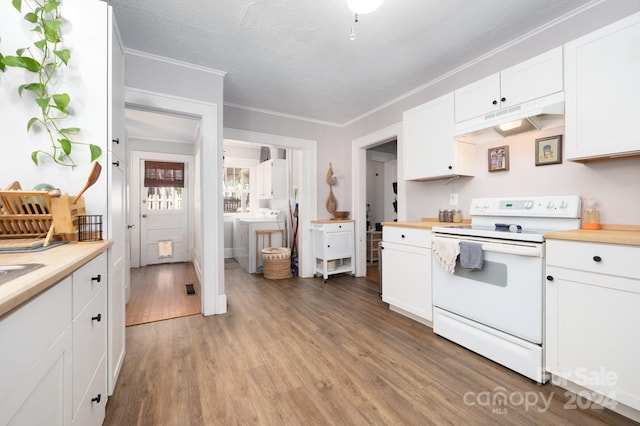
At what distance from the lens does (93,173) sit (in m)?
1.22

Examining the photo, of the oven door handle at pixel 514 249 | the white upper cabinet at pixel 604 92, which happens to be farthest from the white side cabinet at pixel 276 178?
the white upper cabinet at pixel 604 92

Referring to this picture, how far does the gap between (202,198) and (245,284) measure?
5.19ft

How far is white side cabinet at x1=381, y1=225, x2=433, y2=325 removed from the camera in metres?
2.41

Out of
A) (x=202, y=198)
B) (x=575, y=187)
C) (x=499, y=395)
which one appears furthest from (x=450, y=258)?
(x=202, y=198)

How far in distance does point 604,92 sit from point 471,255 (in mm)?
1248

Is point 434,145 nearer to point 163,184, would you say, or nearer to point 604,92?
point 604,92

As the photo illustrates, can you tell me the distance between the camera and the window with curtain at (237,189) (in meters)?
6.00

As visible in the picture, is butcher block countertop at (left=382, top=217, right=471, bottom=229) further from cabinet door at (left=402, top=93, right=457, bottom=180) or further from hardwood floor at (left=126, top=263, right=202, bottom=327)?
hardwood floor at (left=126, top=263, right=202, bottom=327)

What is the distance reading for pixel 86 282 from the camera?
1023 millimetres

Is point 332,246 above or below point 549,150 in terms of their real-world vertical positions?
below

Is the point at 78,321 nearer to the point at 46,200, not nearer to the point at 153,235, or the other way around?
the point at 46,200

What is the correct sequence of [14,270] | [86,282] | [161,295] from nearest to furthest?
[14,270] < [86,282] < [161,295]

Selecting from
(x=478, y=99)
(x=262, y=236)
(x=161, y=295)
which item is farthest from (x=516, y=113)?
(x=161, y=295)

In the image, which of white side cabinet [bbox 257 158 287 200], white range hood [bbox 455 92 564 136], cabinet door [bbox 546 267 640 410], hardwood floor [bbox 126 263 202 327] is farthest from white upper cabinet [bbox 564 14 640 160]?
white side cabinet [bbox 257 158 287 200]
